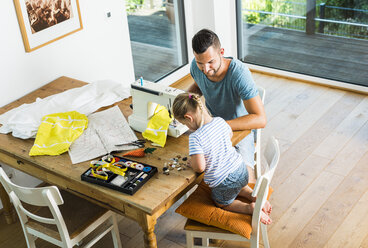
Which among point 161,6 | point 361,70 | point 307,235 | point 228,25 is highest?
point 161,6

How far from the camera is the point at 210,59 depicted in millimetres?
2551

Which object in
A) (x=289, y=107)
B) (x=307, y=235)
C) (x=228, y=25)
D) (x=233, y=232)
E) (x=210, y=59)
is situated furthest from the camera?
(x=228, y=25)

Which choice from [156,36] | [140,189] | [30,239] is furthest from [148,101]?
[156,36]

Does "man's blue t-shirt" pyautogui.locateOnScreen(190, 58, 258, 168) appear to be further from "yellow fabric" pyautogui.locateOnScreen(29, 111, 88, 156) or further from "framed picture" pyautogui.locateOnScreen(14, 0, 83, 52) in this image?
"framed picture" pyautogui.locateOnScreen(14, 0, 83, 52)

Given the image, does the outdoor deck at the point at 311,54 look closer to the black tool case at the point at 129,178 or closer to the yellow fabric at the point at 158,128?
the yellow fabric at the point at 158,128

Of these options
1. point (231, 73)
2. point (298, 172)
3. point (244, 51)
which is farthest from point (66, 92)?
point (244, 51)

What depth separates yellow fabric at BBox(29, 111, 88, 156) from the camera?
8.29 ft

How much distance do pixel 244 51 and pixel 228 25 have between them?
14.5 inches

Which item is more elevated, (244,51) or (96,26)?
(96,26)

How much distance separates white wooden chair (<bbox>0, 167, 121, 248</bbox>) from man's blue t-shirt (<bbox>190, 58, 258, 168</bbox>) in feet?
2.81

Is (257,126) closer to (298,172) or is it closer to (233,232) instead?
(233,232)

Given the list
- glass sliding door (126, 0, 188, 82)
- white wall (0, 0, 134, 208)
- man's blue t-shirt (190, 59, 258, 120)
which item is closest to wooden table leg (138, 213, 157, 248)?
man's blue t-shirt (190, 59, 258, 120)

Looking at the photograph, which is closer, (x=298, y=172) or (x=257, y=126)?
(x=257, y=126)

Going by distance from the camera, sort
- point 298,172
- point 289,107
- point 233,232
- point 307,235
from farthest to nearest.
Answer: point 289,107, point 298,172, point 307,235, point 233,232
